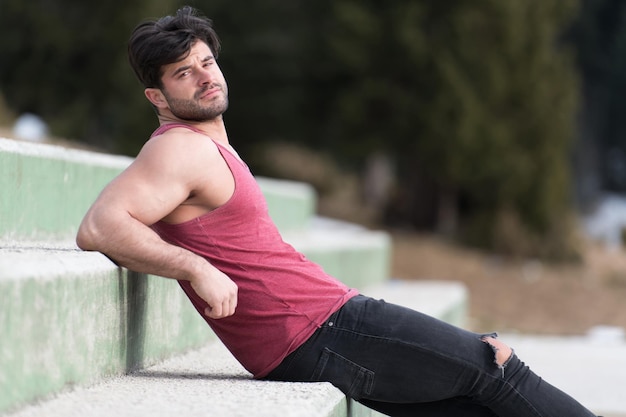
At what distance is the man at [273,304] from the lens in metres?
2.85

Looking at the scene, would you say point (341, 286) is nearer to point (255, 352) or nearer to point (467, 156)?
point (255, 352)

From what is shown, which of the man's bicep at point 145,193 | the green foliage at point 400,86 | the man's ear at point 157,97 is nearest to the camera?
the man's bicep at point 145,193

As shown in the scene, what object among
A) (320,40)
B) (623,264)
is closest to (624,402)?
(320,40)

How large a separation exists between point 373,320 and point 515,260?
13392 mm

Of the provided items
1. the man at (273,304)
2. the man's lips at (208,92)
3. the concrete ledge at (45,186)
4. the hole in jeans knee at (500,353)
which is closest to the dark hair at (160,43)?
the man at (273,304)

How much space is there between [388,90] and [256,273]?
1288 cm

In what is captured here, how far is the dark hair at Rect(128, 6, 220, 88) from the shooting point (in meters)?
2.88

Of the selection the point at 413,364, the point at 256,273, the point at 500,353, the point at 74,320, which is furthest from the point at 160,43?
the point at 500,353

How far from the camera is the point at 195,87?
2.92m

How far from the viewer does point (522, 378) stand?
289 cm

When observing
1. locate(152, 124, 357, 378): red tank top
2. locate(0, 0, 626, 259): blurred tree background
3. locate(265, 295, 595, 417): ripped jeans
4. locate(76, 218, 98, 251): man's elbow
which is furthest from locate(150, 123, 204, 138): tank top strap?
locate(0, 0, 626, 259): blurred tree background

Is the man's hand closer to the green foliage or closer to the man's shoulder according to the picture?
the man's shoulder

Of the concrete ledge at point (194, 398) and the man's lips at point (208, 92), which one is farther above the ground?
the man's lips at point (208, 92)

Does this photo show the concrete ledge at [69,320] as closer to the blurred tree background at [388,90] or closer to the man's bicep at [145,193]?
the man's bicep at [145,193]
